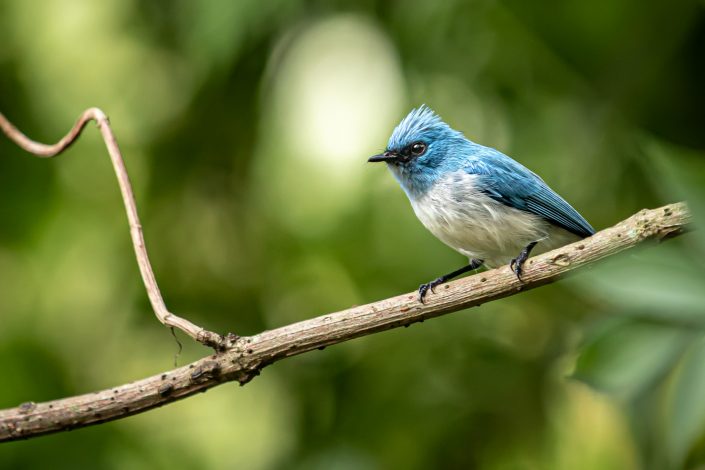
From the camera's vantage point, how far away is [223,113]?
4.70 meters

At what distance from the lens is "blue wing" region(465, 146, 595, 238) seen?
3.55m

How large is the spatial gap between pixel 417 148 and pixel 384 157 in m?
0.19

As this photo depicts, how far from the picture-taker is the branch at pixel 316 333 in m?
2.44

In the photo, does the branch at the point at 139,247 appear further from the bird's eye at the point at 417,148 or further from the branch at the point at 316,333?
the bird's eye at the point at 417,148

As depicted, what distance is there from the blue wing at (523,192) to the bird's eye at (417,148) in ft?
0.86

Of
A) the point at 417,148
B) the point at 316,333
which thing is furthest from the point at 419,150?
the point at 316,333

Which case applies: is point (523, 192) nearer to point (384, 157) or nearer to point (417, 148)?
point (417, 148)

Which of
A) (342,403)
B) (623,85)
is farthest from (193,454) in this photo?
(623,85)

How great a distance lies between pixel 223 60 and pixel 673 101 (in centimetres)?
229

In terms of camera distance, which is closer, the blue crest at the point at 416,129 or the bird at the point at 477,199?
the bird at the point at 477,199

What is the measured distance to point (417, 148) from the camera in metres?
3.86

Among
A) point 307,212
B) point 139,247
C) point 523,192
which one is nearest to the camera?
point 139,247

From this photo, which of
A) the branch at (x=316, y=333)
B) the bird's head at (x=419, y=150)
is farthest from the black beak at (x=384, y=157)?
the branch at (x=316, y=333)

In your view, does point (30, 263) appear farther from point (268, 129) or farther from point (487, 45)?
point (487, 45)
